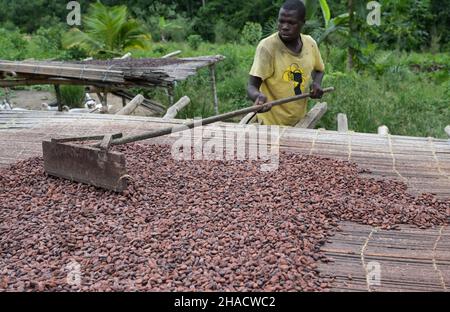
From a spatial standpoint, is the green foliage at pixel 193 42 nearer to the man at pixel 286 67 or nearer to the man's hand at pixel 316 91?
the man at pixel 286 67

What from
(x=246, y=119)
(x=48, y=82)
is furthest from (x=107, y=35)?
(x=246, y=119)

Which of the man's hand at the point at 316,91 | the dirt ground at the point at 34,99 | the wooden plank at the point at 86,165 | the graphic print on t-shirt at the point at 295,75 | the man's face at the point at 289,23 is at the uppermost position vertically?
the man's face at the point at 289,23

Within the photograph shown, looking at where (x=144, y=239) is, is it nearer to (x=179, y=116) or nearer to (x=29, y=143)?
(x=29, y=143)

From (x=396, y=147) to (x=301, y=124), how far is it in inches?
30.8

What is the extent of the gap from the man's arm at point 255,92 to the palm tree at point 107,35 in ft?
21.4

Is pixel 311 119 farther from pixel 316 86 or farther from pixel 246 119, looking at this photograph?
pixel 246 119

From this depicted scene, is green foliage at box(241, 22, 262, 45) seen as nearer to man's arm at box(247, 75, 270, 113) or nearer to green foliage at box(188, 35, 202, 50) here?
green foliage at box(188, 35, 202, 50)

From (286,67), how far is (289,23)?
291 millimetres

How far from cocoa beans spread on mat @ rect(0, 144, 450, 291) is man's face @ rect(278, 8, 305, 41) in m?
1.04

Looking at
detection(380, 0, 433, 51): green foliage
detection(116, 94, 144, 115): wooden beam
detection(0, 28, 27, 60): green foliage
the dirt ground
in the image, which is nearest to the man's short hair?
detection(116, 94, 144, 115): wooden beam

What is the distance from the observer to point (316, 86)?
3539mm

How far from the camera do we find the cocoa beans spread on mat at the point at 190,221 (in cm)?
158

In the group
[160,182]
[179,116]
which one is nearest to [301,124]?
[160,182]

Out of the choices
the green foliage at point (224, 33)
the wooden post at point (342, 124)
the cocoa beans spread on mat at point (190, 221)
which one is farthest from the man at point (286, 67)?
the green foliage at point (224, 33)
